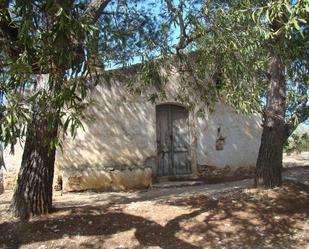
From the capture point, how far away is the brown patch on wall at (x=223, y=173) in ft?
41.0

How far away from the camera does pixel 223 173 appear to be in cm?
1282

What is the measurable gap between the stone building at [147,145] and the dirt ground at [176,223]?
1.96 metres

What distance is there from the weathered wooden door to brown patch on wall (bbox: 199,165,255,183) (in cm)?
44

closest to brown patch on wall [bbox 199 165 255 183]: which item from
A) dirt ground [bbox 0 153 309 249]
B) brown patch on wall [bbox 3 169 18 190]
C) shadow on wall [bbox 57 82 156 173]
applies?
shadow on wall [bbox 57 82 156 173]

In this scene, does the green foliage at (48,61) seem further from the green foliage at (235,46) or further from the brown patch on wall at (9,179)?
the brown patch on wall at (9,179)

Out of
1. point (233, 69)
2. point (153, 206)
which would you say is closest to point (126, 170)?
point (153, 206)

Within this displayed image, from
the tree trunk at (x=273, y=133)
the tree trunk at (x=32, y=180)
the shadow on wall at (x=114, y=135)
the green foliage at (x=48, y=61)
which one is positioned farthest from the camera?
the shadow on wall at (x=114, y=135)

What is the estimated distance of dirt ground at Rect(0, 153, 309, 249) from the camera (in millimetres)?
6863

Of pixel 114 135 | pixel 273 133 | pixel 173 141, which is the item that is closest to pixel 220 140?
pixel 173 141

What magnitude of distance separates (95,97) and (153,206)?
4.03 meters

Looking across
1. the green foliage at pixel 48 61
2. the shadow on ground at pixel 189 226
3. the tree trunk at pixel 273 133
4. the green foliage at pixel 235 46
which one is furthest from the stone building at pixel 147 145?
the green foliage at pixel 48 61

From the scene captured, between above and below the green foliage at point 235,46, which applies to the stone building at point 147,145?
below

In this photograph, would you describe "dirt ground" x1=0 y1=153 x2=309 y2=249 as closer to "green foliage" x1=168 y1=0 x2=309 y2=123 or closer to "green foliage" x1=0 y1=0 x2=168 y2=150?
"green foliage" x1=168 y1=0 x2=309 y2=123

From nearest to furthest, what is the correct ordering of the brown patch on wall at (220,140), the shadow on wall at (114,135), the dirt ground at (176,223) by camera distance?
the dirt ground at (176,223)
the shadow on wall at (114,135)
the brown patch on wall at (220,140)
